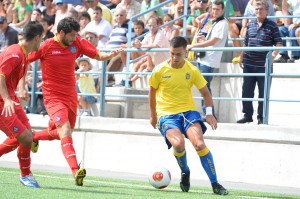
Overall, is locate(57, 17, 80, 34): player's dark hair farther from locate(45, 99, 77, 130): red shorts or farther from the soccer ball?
the soccer ball

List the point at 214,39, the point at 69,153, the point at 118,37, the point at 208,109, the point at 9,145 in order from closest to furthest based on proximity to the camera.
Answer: the point at 208,109, the point at 69,153, the point at 9,145, the point at 214,39, the point at 118,37

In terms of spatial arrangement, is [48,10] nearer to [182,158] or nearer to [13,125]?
[182,158]

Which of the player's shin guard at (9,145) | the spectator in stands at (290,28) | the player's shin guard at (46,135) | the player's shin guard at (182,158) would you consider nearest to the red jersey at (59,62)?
the player's shin guard at (46,135)

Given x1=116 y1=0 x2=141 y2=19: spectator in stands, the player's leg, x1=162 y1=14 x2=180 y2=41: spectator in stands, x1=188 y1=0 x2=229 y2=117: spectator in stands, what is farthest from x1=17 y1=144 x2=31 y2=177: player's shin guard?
x1=116 y1=0 x2=141 y2=19: spectator in stands

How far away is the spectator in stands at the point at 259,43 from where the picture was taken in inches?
565

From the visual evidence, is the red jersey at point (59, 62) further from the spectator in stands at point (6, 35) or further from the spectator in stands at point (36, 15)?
the spectator in stands at point (36, 15)

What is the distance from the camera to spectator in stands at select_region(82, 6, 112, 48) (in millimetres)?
19203

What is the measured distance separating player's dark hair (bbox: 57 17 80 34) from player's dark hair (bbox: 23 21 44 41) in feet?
2.65

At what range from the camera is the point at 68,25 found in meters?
11.9

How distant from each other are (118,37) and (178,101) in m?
7.20

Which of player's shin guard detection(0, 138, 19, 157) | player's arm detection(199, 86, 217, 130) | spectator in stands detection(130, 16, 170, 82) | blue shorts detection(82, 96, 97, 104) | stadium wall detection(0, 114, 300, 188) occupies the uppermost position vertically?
spectator in stands detection(130, 16, 170, 82)

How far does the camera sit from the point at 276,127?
1349 cm

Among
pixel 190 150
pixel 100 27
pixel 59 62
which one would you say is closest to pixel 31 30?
pixel 59 62

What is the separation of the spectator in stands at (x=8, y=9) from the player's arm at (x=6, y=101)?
12137 mm
